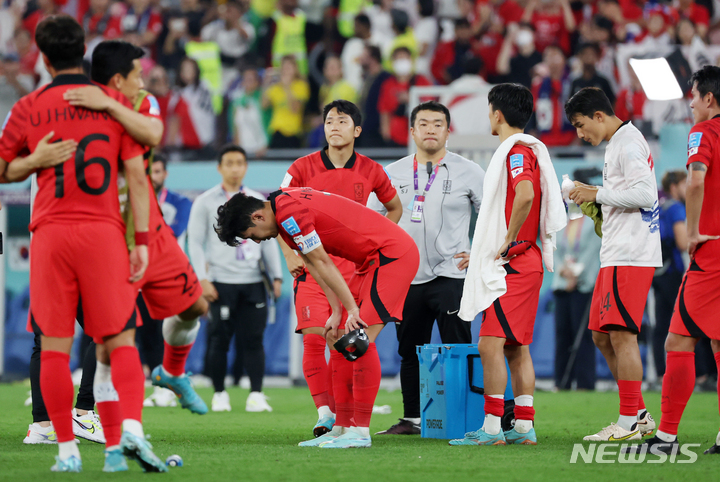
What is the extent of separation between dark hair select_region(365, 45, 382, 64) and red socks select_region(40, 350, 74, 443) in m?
9.65

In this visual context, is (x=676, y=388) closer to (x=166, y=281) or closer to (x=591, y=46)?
(x=166, y=281)

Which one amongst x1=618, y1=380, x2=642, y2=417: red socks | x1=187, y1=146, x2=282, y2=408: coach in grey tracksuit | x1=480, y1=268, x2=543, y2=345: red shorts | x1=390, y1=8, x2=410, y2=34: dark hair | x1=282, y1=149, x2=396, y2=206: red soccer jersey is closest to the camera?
x1=480, y1=268, x2=543, y2=345: red shorts

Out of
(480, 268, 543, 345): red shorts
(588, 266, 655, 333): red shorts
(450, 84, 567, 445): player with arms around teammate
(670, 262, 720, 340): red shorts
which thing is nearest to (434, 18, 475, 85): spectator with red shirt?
(450, 84, 567, 445): player with arms around teammate

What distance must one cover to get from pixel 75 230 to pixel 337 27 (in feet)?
36.8

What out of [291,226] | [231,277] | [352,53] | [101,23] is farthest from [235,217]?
[101,23]

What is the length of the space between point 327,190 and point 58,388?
2.59 metres

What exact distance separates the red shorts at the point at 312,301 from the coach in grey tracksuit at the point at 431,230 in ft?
1.95

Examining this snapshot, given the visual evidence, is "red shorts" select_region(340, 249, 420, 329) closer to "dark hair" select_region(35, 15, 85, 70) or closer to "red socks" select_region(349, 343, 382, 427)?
"red socks" select_region(349, 343, 382, 427)

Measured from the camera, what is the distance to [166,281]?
4.00 m

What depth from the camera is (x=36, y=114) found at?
3678 millimetres

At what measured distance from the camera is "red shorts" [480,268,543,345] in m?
4.84

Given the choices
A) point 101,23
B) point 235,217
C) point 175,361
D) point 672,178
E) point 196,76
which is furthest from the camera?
point 101,23

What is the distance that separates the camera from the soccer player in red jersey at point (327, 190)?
5543 mm

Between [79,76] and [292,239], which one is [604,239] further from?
[79,76]
